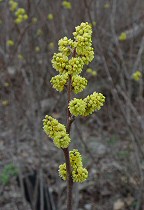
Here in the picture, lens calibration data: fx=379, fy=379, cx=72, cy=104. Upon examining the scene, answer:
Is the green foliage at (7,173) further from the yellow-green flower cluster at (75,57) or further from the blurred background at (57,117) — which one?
the yellow-green flower cluster at (75,57)

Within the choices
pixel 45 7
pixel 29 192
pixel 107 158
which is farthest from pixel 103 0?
pixel 29 192

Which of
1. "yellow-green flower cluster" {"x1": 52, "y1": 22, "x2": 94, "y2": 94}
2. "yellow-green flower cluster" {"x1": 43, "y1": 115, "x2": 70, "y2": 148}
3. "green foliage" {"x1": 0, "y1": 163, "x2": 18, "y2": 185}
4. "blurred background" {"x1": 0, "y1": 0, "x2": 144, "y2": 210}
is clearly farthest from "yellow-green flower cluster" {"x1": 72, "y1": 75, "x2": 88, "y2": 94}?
"green foliage" {"x1": 0, "y1": 163, "x2": 18, "y2": 185}

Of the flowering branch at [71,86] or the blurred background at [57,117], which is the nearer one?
the flowering branch at [71,86]

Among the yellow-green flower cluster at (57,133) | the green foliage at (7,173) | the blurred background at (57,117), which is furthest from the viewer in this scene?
the green foliage at (7,173)

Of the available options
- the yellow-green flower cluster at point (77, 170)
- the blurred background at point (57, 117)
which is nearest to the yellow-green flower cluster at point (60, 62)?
the yellow-green flower cluster at point (77, 170)

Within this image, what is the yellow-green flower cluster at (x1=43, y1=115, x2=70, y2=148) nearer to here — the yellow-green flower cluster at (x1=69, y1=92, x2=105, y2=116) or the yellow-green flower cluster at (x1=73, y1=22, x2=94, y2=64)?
the yellow-green flower cluster at (x1=69, y1=92, x2=105, y2=116)

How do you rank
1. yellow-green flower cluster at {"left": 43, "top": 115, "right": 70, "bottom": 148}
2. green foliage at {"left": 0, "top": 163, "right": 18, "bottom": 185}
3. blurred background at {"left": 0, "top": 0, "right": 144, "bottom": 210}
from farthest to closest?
green foliage at {"left": 0, "top": 163, "right": 18, "bottom": 185} < blurred background at {"left": 0, "top": 0, "right": 144, "bottom": 210} < yellow-green flower cluster at {"left": 43, "top": 115, "right": 70, "bottom": 148}

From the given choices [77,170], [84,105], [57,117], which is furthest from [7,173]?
[84,105]
